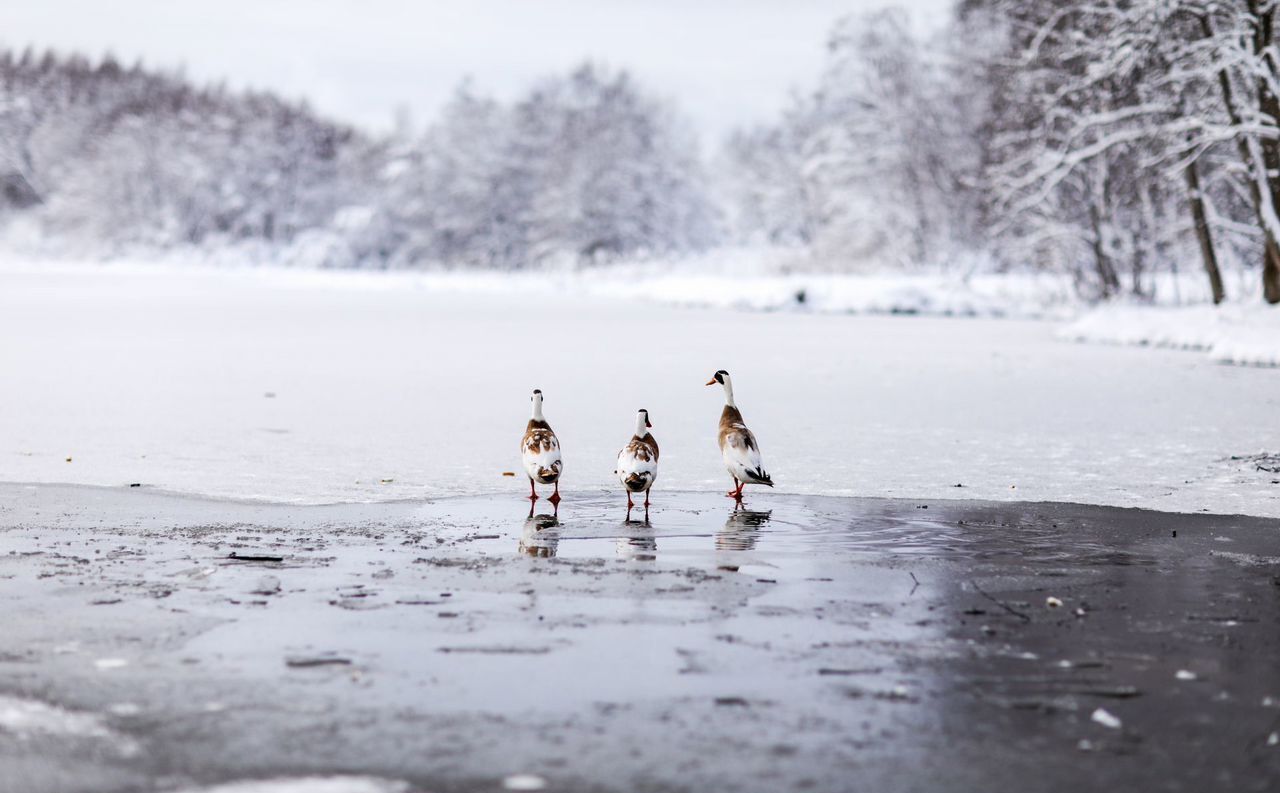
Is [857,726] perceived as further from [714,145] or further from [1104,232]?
[714,145]

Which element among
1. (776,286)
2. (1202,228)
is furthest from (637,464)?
(776,286)

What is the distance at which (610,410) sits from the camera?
14.8 metres

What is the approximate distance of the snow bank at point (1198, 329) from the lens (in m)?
23.2

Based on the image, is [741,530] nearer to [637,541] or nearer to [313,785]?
[637,541]

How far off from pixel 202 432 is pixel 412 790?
9729 mm

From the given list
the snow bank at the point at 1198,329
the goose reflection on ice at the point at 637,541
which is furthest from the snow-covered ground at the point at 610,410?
the goose reflection on ice at the point at 637,541

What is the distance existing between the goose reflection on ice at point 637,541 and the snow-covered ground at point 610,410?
167 centimetres

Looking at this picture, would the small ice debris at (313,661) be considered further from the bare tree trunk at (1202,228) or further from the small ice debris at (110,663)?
the bare tree trunk at (1202,228)

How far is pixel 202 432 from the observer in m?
12.9

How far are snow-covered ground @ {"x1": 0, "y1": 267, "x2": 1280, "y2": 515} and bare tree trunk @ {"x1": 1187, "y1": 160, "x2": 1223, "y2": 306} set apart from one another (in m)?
3.76

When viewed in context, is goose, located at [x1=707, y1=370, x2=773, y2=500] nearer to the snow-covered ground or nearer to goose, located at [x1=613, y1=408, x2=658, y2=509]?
goose, located at [x1=613, y1=408, x2=658, y2=509]

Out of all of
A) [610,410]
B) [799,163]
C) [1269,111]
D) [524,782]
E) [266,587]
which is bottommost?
[524,782]

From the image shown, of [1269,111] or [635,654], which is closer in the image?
[635,654]

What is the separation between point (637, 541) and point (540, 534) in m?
0.64
